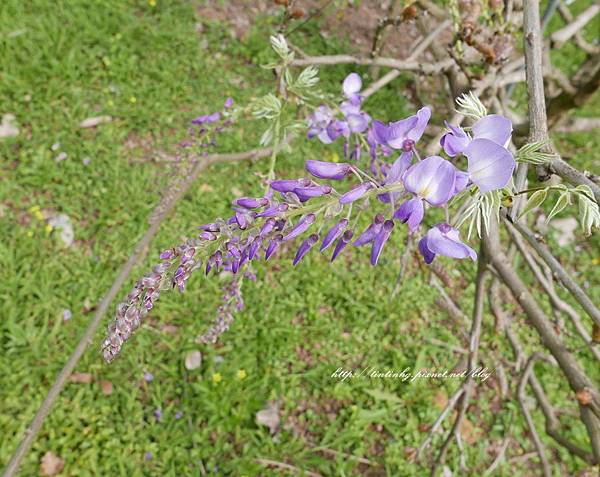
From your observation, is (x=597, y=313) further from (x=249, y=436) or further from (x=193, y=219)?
(x=193, y=219)

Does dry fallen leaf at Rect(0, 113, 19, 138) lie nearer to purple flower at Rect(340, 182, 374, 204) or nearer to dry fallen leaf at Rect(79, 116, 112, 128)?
dry fallen leaf at Rect(79, 116, 112, 128)

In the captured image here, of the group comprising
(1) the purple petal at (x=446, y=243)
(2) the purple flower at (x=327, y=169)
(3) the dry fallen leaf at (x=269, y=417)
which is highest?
(2) the purple flower at (x=327, y=169)

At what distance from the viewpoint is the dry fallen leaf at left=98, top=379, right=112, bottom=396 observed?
2.86 m

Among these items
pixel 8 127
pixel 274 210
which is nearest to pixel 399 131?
pixel 274 210

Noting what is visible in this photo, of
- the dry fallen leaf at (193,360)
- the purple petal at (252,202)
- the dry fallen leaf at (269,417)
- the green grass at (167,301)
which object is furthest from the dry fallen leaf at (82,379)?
the purple petal at (252,202)

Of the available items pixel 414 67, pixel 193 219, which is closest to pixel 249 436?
pixel 193 219

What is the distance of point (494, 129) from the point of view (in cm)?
74

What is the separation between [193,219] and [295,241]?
69cm

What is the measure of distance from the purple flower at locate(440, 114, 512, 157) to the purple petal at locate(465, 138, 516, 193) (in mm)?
22

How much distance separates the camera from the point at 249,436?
2.83 metres

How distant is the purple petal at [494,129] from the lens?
726 mm

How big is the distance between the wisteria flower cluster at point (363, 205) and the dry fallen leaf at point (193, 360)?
2103mm

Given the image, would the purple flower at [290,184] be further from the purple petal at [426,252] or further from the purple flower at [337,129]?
the purple flower at [337,129]

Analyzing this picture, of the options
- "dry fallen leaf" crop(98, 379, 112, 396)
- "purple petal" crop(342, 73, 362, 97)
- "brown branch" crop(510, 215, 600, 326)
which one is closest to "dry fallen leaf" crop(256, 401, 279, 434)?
"dry fallen leaf" crop(98, 379, 112, 396)
